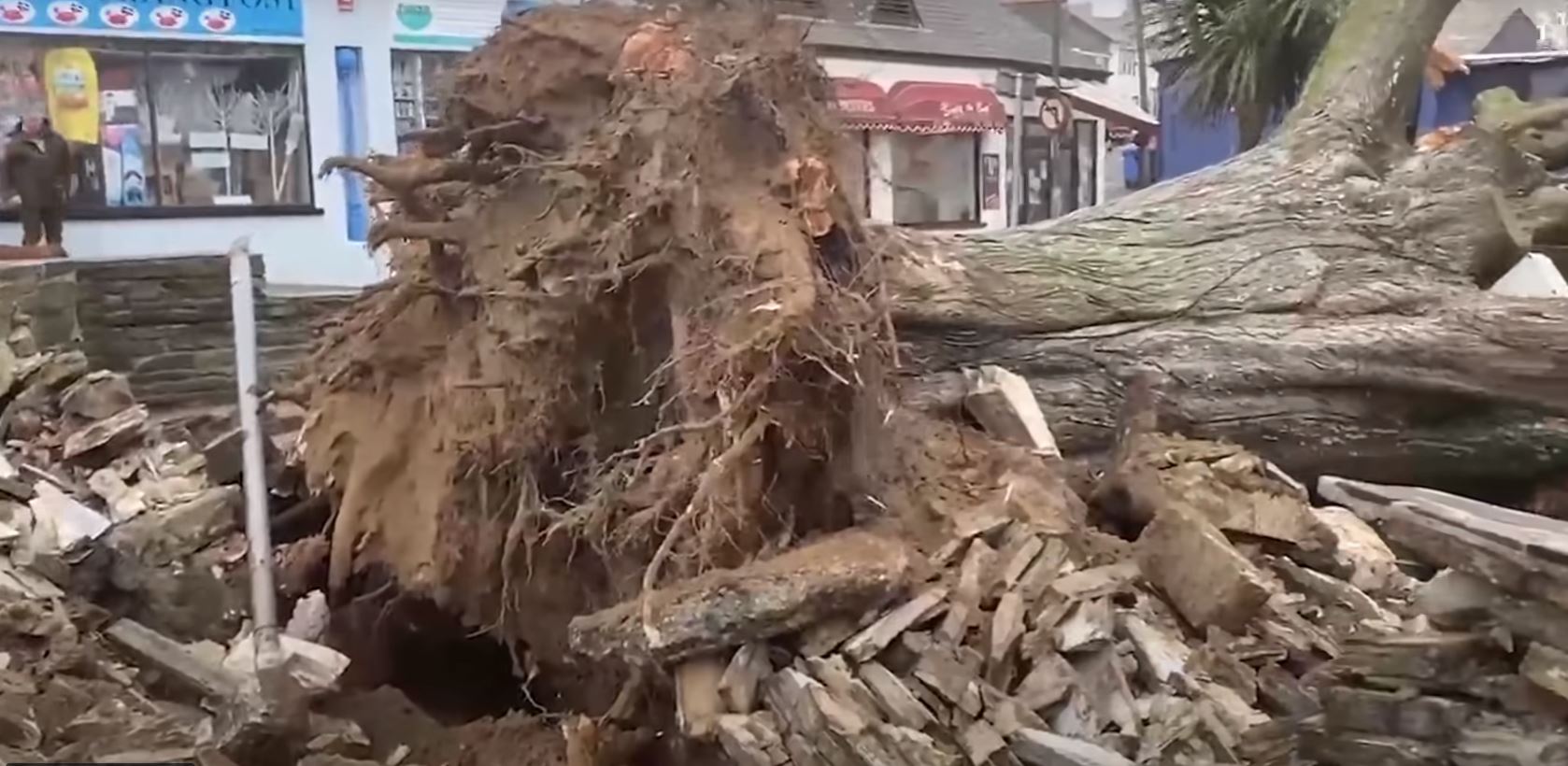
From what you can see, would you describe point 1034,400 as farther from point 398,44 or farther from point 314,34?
point 314,34

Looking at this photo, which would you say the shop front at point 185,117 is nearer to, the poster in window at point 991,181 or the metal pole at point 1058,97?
the poster in window at point 991,181

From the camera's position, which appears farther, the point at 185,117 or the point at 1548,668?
the point at 185,117

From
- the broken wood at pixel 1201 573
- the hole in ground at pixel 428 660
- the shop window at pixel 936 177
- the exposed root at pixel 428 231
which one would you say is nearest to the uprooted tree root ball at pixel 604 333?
the exposed root at pixel 428 231

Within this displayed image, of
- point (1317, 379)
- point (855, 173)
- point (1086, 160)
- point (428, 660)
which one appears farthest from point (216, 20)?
point (1317, 379)

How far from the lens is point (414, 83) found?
6.27 metres

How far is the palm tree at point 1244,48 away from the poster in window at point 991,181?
1222 millimetres

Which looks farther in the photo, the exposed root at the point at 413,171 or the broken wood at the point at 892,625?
the exposed root at the point at 413,171

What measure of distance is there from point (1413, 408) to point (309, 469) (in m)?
3.20

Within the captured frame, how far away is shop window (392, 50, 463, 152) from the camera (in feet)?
17.5

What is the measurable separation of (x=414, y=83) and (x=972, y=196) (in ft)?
7.46

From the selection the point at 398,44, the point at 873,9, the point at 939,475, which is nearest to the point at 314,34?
the point at 398,44

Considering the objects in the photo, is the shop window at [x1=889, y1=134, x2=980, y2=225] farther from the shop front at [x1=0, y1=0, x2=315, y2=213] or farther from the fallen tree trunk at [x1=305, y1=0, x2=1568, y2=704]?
the shop front at [x1=0, y1=0, x2=315, y2=213]

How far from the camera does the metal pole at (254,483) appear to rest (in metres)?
4.07

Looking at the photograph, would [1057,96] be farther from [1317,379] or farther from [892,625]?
[892,625]
